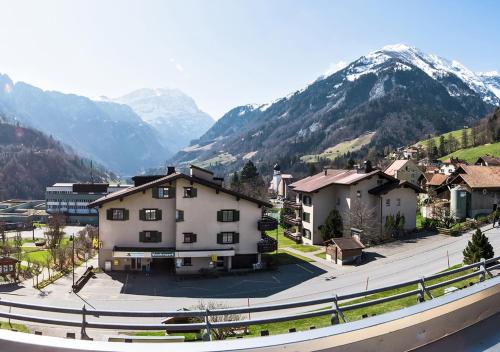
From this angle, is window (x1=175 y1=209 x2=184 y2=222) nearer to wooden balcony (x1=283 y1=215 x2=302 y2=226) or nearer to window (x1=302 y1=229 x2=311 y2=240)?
window (x1=302 y1=229 x2=311 y2=240)

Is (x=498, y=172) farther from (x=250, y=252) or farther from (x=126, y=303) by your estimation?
(x=126, y=303)

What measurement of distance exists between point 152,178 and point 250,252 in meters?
16.0

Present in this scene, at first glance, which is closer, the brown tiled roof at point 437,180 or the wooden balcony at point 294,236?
the wooden balcony at point 294,236

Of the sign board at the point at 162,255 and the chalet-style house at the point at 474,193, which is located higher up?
the chalet-style house at the point at 474,193

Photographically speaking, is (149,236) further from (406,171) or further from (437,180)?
(406,171)

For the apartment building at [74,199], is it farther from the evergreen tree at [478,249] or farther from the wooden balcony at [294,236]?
the evergreen tree at [478,249]

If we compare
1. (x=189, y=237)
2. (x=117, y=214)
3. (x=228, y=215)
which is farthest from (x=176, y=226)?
(x=117, y=214)

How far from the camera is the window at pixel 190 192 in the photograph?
4256 cm

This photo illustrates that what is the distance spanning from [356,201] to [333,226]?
448cm

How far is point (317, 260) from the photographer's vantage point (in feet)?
150

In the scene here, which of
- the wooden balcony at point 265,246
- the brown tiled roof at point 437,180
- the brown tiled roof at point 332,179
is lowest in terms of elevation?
the wooden balcony at point 265,246

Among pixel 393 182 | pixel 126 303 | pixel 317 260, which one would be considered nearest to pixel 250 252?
pixel 317 260

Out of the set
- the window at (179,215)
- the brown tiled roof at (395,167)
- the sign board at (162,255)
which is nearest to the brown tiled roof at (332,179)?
the window at (179,215)

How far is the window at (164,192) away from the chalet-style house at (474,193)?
38781mm
